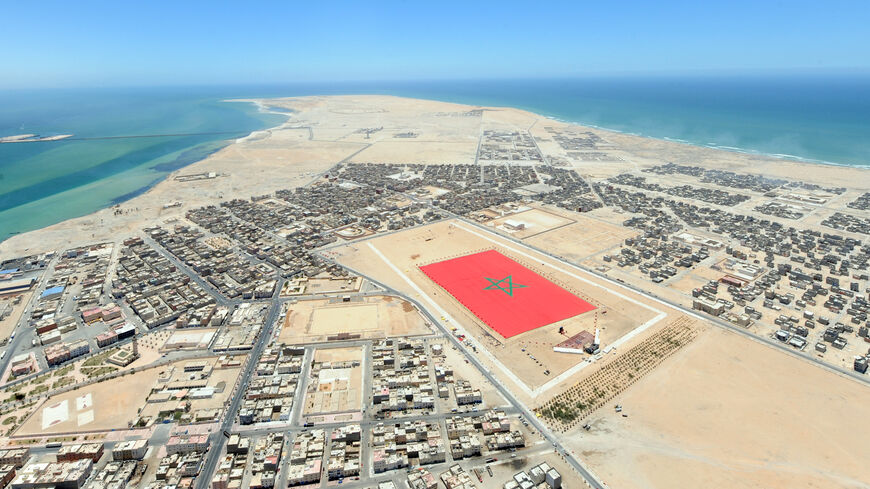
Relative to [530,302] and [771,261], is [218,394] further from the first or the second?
[771,261]

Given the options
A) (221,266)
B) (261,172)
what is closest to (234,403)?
(221,266)

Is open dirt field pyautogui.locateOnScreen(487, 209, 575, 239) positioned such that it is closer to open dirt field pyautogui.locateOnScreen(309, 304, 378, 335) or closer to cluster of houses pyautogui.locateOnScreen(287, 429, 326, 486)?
open dirt field pyautogui.locateOnScreen(309, 304, 378, 335)

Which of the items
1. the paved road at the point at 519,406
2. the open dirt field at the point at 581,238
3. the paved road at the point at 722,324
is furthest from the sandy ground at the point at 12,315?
the open dirt field at the point at 581,238

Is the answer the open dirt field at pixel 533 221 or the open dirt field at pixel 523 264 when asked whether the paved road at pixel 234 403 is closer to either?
the open dirt field at pixel 523 264

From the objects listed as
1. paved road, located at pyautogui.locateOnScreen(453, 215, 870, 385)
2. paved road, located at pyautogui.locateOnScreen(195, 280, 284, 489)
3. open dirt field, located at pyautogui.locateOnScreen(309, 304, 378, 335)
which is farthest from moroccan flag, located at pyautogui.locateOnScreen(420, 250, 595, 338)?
paved road, located at pyautogui.locateOnScreen(195, 280, 284, 489)

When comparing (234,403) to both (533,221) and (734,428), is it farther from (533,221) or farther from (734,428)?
(533,221)

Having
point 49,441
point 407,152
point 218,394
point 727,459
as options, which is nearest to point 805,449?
point 727,459
